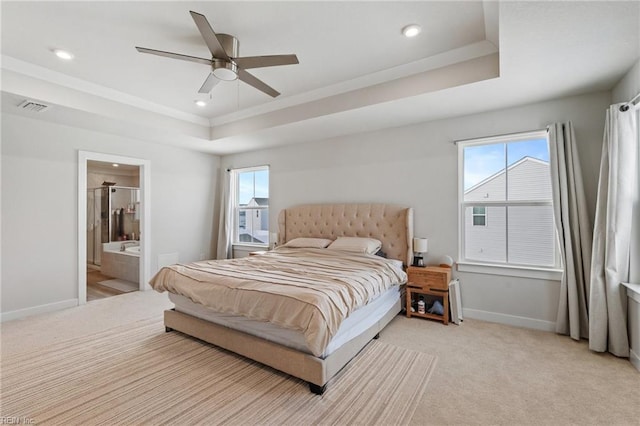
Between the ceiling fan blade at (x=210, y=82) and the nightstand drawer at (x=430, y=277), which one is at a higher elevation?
the ceiling fan blade at (x=210, y=82)

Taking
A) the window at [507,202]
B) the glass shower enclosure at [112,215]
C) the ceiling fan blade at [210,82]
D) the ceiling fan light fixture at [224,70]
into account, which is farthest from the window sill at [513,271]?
the glass shower enclosure at [112,215]

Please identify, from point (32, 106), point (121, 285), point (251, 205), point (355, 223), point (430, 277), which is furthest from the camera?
point (251, 205)

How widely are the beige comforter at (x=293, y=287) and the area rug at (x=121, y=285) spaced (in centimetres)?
272

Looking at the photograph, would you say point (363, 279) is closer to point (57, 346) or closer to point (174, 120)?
point (57, 346)

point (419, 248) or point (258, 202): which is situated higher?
point (258, 202)

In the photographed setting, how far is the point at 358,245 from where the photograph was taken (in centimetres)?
390

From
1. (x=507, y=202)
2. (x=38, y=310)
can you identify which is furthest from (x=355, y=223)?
(x=38, y=310)

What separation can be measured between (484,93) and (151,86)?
3.97 meters

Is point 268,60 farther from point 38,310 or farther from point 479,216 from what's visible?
point 38,310

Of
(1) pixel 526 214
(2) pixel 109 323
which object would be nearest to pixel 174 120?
(2) pixel 109 323

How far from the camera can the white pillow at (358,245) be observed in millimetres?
3848

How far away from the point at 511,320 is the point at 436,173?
199cm

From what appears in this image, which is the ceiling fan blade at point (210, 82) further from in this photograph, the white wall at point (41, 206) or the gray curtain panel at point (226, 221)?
the gray curtain panel at point (226, 221)

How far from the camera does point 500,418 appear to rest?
181 cm
